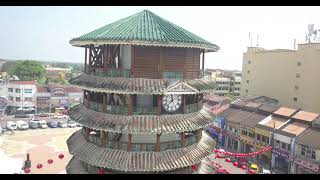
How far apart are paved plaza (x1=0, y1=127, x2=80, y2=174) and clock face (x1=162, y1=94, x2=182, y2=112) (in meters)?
45.5

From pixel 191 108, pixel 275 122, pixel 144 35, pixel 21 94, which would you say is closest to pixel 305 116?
pixel 275 122

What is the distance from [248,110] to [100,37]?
57.4m

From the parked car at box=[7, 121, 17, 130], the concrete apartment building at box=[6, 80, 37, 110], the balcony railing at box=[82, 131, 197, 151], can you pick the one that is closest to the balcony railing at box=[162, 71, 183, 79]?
the balcony railing at box=[82, 131, 197, 151]

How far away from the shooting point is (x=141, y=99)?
20.5 m

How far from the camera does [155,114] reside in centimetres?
1942

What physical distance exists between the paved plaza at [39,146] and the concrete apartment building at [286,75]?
174ft

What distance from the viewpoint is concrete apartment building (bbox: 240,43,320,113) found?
7362cm

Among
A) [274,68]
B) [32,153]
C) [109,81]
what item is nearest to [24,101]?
[32,153]

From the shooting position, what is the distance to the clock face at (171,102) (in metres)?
20.1

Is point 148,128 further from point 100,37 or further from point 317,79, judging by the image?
point 317,79

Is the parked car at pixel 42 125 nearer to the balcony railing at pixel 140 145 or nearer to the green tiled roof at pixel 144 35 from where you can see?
the green tiled roof at pixel 144 35

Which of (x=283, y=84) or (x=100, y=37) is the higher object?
(x=100, y=37)

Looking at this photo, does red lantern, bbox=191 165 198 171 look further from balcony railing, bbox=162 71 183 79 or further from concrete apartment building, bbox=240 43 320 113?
concrete apartment building, bbox=240 43 320 113

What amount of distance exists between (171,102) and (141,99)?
6.11 feet
